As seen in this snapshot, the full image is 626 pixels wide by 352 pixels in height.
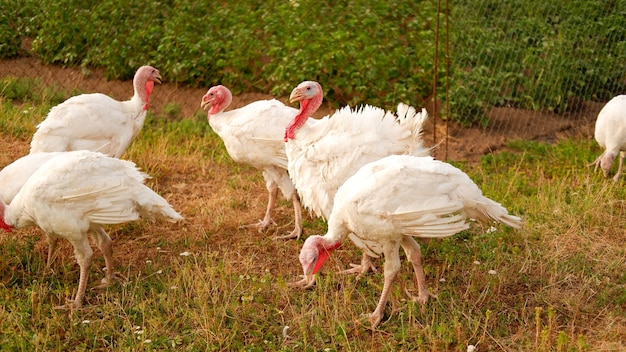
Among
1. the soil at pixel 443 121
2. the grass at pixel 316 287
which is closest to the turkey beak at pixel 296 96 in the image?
the grass at pixel 316 287

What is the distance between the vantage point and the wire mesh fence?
8.96 meters

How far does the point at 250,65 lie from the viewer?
31.2ft

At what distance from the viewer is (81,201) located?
533 centimetres

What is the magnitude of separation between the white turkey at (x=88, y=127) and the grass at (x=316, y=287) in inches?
25.7

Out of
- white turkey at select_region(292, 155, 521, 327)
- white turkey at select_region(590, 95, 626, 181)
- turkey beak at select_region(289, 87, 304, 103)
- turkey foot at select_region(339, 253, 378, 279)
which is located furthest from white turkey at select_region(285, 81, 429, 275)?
white turkey at select_region(590, 95, 626, 181)

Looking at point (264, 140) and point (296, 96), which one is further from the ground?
point (296, 96)

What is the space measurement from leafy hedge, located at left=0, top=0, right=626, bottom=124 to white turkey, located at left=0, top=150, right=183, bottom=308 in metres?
3.74

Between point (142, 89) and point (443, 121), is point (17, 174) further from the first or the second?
point (443, 121)

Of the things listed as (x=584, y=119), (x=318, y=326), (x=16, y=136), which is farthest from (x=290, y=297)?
(x=584, y=119)

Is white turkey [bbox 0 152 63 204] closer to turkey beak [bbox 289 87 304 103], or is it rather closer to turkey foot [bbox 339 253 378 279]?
turkey beak [bbox 289 87 304 103]

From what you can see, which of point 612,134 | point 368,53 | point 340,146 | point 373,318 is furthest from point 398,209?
point 368,53

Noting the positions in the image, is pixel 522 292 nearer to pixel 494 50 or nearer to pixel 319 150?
pixel 319 150

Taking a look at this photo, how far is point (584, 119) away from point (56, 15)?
6.43 metres

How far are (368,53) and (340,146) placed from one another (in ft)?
11.4
